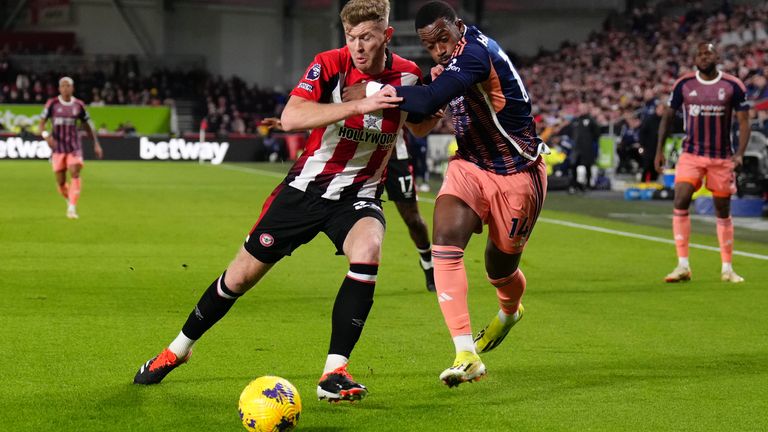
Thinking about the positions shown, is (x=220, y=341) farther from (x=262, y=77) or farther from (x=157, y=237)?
(x=262, y=77)

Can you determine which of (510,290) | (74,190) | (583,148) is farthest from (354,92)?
(583,148)

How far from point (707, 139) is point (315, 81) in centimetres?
685

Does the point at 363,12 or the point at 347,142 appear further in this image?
the point at 347,142

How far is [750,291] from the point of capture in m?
11.0

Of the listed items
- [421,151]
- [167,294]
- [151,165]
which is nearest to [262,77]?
[151,165]

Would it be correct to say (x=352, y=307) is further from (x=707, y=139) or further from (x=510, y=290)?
(x=707, y=139)

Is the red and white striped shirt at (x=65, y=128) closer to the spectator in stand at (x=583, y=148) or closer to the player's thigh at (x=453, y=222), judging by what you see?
the spectator in stand at (x=583, y=148)

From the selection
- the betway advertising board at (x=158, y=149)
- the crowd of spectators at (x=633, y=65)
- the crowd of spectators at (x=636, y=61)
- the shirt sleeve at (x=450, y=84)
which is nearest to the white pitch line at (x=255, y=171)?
the betway advertising board at (x=158, y=149)

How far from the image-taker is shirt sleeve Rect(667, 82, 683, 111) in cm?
1186

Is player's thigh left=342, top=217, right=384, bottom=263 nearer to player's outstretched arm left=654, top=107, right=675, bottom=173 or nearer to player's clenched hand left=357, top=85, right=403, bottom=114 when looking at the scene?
player's clenched hand left=357, top=85, right=403, bottom=114

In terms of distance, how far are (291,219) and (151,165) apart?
120ft

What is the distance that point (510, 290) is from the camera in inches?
284

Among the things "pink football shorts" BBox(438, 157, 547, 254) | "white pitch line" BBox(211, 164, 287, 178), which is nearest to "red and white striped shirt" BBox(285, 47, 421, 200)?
"pink football shorts" BBox(438, 157, 547, 254)

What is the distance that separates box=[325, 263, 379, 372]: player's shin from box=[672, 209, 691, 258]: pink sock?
6.71 meters
